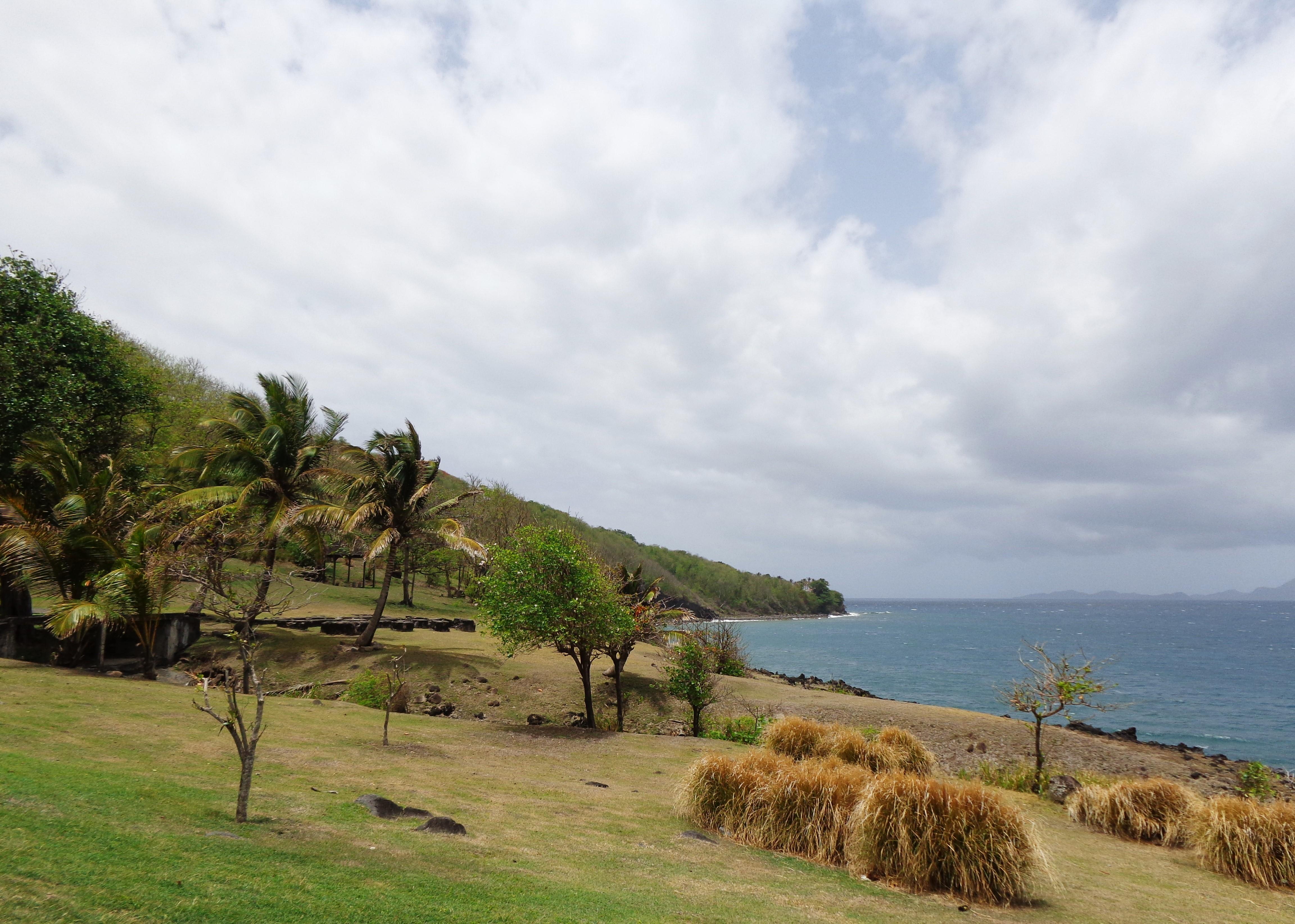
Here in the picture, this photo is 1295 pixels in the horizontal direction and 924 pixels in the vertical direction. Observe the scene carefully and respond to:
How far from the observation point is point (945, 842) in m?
8.36

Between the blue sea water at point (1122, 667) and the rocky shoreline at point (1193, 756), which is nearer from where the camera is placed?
the rocky shoreline at point (1193, 756)

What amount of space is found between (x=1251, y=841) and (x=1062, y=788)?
19.4 feet

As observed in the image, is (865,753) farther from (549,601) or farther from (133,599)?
(133,599)

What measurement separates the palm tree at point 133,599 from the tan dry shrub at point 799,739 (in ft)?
48.5

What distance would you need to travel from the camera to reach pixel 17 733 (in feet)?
31.1

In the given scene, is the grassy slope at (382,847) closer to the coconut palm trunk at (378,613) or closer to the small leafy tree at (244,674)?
the small leafy tree at (244,674)

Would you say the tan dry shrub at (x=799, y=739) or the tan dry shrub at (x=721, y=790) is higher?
the tan dry shrub at (x=721, y=790)

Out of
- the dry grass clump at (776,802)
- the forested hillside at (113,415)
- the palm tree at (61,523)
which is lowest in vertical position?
the dry grass clump at (776,802)

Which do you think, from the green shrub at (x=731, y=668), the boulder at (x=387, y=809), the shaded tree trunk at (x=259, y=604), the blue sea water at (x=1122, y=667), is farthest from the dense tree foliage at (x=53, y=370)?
the blue sea water at (x=1122, y=667)

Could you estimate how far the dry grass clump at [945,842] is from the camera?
26.9 feet

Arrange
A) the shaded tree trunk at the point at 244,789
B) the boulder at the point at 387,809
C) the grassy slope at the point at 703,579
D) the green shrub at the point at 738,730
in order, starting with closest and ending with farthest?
the shaded tree trunk at the point at 244,789
the boulder at the point at 387,809
the green shrub at the point at 738,730
the grassy slope at the point at 703,579

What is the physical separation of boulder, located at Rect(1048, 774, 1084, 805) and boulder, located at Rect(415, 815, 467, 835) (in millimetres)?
13655

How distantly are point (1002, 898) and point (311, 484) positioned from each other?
87.2 ft

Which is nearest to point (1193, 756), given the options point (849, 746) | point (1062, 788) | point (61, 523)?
point (1062, 788)
